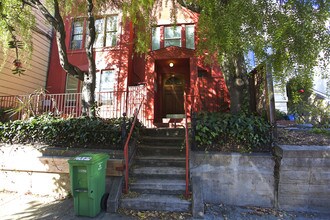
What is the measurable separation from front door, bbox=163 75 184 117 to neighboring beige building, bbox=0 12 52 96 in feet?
18.1

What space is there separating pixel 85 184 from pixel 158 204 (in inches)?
53.9

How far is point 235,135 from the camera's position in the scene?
4.41m

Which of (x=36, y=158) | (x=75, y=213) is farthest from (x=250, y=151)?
(x=36, y=158)

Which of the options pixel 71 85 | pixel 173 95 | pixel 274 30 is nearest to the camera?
pixel 274 30

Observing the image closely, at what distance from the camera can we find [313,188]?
154 inches

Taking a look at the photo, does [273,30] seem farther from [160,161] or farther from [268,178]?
[160,161]

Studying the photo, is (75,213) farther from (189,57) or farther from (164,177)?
(189,57)

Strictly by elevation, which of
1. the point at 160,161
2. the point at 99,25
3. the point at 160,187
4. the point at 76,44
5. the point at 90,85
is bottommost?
the point at 160,187

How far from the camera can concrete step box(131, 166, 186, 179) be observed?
4406mm

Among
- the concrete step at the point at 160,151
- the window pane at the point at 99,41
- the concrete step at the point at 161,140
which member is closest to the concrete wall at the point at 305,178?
the concrete step at the point at 160,151

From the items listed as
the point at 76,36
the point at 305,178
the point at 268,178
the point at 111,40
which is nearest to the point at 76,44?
the point at 76,36

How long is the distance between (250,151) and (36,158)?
4839 millimetres

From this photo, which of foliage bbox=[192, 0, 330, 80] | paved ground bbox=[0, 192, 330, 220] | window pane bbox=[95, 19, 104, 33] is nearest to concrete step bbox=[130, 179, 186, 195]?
paved ground bbox=[0, 192, 330, 220]

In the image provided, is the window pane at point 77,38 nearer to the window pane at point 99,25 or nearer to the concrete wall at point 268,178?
the window pane at point 99,25
